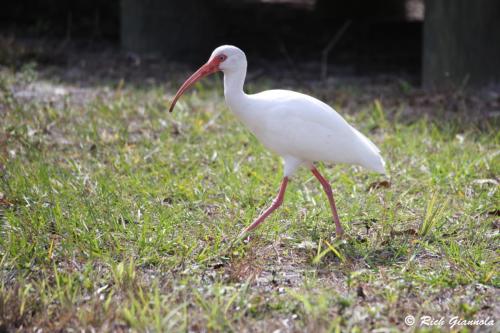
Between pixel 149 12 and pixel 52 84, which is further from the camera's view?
pixel 149 12

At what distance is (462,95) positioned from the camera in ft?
26.3

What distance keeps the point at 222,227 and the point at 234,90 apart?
37.5 inches

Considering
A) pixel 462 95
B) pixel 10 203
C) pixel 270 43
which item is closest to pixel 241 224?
Answer: pixel 10 203

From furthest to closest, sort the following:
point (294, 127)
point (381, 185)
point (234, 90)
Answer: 1. point (381, 185)
2. point (234, 90)
3. point (294, 127)

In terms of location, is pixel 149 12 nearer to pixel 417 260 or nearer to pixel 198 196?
pixel 198 196

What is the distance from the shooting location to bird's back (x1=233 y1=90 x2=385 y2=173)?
4.61 meters

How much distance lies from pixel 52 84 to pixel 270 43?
4.06 m

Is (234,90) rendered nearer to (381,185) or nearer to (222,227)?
(222,227)

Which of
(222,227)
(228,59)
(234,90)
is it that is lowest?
(222,227)

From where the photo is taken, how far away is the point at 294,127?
4.60m

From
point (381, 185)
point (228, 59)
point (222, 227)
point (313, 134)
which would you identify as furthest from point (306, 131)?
point (381, 185)

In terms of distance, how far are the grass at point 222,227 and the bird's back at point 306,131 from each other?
0.53m

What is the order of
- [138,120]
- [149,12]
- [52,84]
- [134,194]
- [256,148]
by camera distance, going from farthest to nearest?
1. [149,12]
2. [52,84]
3. [138,120]
4. [256,148]
5. [134,194]

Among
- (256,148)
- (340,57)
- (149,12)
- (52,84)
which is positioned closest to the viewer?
(256,148)
